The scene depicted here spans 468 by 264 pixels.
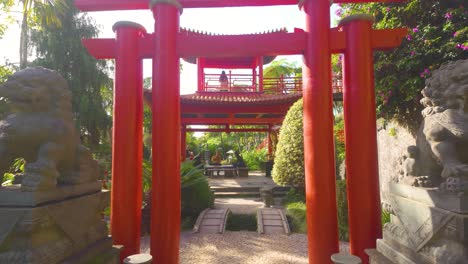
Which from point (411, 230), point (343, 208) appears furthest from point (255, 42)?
point (343, 208)

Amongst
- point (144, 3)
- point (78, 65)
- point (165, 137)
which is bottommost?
point (165, 137)

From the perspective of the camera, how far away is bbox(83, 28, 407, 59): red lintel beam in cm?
300

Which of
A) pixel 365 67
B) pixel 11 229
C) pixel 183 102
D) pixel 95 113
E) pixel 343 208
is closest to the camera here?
pixel 11 229

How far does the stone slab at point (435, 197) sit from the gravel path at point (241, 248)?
6.61ft

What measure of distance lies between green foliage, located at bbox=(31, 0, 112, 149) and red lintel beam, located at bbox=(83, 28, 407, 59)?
1030 cm

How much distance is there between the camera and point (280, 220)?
17.7ft

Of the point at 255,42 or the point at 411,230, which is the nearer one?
the point at 411,230

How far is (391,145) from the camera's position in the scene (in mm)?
5379

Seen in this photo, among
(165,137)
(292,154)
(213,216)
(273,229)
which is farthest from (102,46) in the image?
(292,154)

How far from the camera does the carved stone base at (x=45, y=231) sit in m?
1.75

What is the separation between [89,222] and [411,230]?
274cm

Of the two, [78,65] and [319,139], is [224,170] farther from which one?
[319,139]

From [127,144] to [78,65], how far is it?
455 inches

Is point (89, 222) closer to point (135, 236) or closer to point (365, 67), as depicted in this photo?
point (135, 236)
